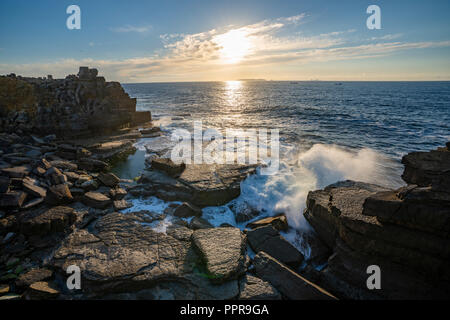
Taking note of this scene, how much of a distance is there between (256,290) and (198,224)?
2626mm

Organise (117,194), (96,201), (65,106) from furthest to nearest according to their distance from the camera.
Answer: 1. (65,106)
2. (117,194)
3. (96,201)

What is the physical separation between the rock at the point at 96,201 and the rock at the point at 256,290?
5.29 m

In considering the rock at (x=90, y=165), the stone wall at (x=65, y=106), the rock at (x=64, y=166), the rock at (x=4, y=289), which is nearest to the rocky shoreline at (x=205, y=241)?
the rock at (x=4, y=289)

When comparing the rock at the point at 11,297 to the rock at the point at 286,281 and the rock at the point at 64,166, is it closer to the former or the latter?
the rock at the point at 286,281

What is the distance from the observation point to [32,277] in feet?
13.6

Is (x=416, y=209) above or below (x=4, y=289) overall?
above

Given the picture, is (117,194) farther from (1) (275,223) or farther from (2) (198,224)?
(1) (275,223)

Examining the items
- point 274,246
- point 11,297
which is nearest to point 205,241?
point 274,246

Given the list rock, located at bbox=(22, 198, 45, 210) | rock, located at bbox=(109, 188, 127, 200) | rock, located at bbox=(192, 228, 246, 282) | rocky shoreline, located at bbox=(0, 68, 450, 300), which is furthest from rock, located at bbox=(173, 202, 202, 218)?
rock, located at bbox=(22, 198, 45, 210)

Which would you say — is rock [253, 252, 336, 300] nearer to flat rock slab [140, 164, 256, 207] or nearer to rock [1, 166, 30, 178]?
Result: flat rock slab [140, 164, 256, 207]

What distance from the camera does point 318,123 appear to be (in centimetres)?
2409

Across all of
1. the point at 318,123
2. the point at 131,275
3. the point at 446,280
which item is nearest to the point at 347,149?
the point at 318,123

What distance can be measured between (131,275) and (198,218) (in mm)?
2633

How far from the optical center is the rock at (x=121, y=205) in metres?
6.80
